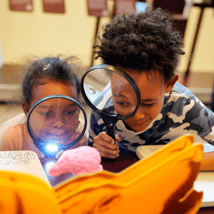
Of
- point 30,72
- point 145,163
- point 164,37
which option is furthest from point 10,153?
point 164,37

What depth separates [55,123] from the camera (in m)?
0.77

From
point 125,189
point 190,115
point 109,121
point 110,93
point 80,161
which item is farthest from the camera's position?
point 190,115

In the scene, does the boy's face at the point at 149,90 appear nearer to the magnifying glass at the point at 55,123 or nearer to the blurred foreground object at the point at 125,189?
the magnifying glass at the point at 55,123

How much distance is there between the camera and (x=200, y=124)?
1132 millimetres

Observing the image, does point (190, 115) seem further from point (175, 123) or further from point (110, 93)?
point (110, 93)

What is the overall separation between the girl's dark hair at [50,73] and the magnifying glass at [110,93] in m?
0.09

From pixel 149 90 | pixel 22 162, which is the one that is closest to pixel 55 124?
pixel 22 162

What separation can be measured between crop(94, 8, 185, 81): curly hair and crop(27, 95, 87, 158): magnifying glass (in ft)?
0.71

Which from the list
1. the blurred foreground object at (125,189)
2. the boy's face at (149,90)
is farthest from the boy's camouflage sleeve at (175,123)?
the blurred foreground object at (125,189)

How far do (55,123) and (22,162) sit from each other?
0.48 feet

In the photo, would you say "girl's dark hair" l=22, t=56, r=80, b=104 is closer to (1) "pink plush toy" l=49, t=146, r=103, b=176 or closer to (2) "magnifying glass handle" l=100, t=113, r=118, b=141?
(2) "magnifying glass handle" l=100, t=113, r=118, b=141

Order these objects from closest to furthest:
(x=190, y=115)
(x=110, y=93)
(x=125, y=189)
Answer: (x=125, y=189) → (x=110, y=93) → (x=190, y=115)

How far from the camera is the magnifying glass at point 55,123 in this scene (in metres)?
0.72

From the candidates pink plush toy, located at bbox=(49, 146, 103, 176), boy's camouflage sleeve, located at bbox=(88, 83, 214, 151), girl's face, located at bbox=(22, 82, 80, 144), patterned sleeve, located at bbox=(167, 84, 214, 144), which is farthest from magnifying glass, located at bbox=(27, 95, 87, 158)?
patterned sleeve, located at bbox=(167, 84, 214, 144)
